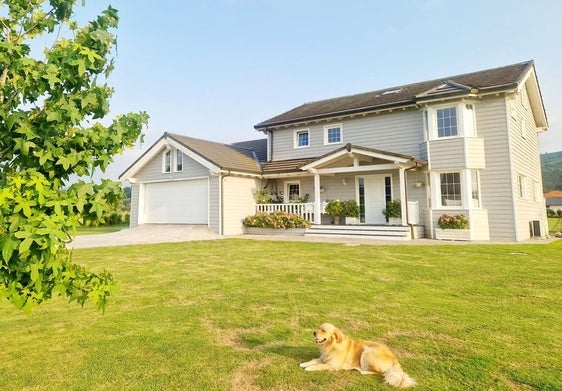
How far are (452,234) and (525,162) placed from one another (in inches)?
254

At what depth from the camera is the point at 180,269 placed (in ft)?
24.9

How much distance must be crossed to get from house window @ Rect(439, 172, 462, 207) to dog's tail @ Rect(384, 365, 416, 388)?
13.0 meters

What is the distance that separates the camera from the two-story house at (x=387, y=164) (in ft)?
43.9

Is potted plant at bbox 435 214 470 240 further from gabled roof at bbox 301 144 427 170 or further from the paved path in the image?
the paved path

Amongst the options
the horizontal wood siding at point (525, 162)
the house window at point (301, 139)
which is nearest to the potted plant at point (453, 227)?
the horizontal wood siding at point (525, 162)

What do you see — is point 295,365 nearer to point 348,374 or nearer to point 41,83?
point 348,374

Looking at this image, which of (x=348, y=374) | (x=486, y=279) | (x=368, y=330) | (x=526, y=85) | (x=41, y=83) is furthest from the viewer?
(x=526, y=85)

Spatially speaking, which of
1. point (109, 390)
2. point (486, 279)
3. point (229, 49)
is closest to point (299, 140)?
point (229, 49)

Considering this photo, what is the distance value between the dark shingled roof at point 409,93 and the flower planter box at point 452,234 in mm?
5808

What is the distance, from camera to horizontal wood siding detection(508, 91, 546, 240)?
1350cm

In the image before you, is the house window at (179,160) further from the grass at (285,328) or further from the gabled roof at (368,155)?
the grass at (285,328)

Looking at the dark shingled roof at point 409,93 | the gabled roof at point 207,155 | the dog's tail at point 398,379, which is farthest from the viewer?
the gabled roof at point 207,155

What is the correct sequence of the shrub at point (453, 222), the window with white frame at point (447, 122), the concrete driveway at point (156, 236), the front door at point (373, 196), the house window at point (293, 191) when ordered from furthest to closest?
the house window at point (293, 191) → the front door at point (373, 196) → the concrete driveway at point (156, 236) → the window with white frame at point (447, 122) → the shrub at point (453, 222)

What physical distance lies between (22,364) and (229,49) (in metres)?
17.1
